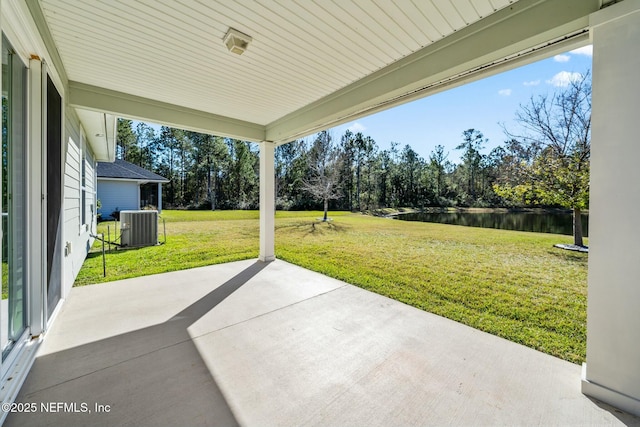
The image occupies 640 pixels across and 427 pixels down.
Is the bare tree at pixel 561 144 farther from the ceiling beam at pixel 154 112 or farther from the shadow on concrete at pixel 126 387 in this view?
the shadow on concrete at pixel 126 387

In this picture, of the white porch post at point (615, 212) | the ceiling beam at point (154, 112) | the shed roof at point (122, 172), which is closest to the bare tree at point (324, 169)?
the shed roof at point (122, 172)

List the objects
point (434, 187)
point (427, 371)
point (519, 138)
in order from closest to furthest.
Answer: point (427, 371) < point (519, 138) < point (434, 187)

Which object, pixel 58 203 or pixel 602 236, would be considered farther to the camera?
pixel 58 203

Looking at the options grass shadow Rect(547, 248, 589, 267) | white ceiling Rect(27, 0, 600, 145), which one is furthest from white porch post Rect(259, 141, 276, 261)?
grass shadow Rect(547, 248, 589, 267)

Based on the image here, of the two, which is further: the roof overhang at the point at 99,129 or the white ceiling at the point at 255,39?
the roof overhang at the point at 99,129

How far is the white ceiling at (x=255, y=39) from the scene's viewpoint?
2.04m

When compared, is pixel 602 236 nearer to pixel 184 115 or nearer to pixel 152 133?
pixel 184 115

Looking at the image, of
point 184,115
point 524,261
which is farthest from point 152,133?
point 524,261

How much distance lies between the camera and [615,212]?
5.52 ft

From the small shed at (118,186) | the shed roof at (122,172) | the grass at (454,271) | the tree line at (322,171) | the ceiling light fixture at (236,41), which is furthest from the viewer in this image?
the tree line at (322,171)

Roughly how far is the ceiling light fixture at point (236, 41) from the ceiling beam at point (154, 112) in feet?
7.20

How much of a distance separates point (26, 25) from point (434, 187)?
3070 centimetres

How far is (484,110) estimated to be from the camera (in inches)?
696

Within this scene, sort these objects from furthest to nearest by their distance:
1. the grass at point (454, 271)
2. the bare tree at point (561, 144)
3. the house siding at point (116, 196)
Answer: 1. the house siding at point (116, 196)
2. the bare tree at point (561, 144)
3. the grass at point (454, 271)
